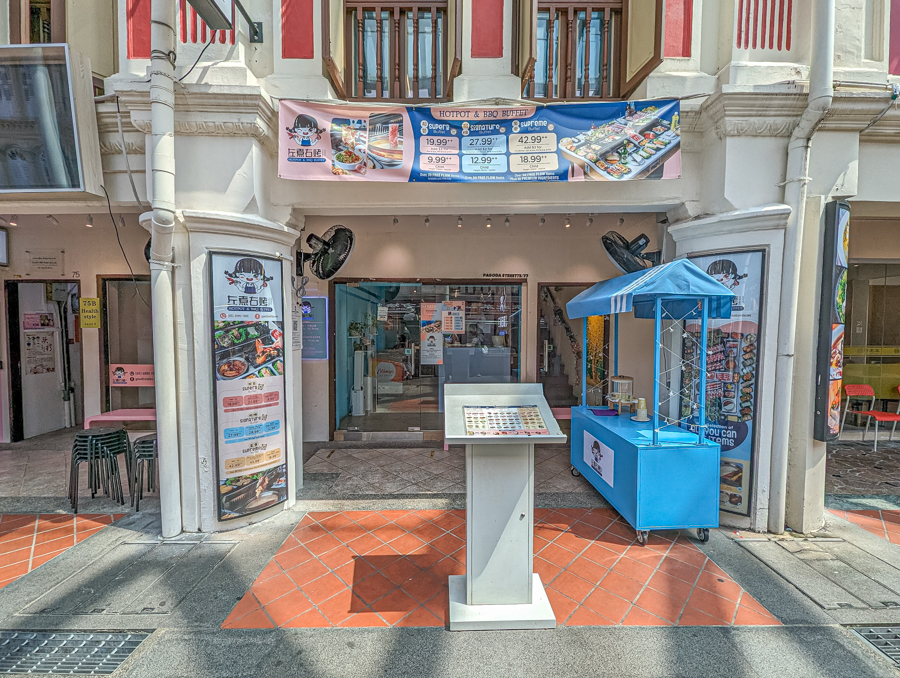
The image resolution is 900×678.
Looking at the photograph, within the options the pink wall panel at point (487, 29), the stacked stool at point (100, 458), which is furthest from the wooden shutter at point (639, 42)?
the stacked stool at point (100, 458)

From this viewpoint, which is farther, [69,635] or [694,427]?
[694,427]

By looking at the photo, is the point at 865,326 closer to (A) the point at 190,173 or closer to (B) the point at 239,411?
(B) the point at 239,411

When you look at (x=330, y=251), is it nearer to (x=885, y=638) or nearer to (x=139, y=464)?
(x=139, y=464)

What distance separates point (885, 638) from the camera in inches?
112

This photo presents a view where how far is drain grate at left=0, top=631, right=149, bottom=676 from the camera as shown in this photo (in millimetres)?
2613

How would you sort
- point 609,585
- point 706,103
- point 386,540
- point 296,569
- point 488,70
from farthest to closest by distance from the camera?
point 488,70 → point 706,103 → point 386,540 → point 296,569 → point 609,585

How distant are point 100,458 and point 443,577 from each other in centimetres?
415

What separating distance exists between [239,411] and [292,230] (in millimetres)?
1996

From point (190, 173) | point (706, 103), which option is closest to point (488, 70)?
point (706, 103)

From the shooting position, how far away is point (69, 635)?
288cm

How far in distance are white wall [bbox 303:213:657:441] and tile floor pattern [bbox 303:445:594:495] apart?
46.8 inches

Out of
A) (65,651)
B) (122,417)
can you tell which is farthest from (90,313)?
(65,651)

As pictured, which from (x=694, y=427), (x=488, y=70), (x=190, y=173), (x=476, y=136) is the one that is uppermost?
(x=488, y=70)

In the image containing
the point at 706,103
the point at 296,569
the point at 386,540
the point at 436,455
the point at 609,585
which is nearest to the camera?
the point at 609,585
